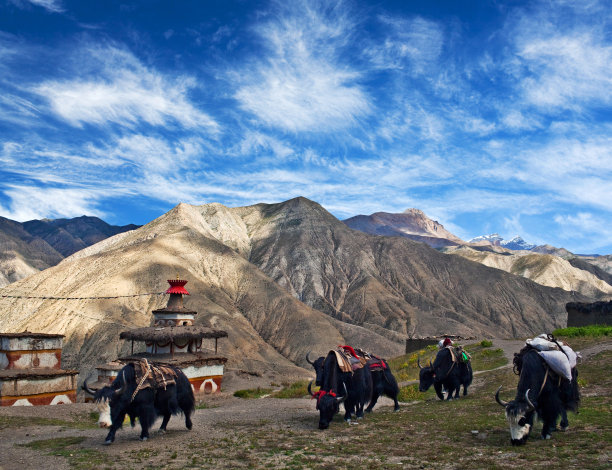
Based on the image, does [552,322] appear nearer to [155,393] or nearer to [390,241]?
[390,241]

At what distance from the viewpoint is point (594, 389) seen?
1498cm

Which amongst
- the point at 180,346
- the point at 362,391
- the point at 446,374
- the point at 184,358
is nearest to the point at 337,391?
the point at 362,391

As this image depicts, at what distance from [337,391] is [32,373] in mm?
25079

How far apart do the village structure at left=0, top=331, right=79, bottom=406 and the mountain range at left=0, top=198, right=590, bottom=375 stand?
28.3 meters

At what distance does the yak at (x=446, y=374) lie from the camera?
1722 cm

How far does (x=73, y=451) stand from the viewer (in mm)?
11250

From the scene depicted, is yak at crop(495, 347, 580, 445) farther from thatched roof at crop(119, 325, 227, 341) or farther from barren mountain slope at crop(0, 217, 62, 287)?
barren mountain slope at crop(0, 217, 62, 287)

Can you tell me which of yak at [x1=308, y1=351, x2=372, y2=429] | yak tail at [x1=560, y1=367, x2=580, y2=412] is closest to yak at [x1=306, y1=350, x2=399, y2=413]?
yak at [x1=308, y1=351, x2=372, y2=429]

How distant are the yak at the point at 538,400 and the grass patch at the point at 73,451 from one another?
319 inches

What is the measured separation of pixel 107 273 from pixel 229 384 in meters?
52.2

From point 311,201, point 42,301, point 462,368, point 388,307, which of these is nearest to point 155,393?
point 462,368

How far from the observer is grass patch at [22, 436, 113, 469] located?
9992 mm

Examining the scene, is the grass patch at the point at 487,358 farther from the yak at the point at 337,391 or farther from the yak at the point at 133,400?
the yak at the point at 133,400

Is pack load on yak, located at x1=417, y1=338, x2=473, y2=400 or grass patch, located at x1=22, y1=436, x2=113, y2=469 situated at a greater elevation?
pack load on yak, located at x1=417, y1=338, x2=473, y2=400
